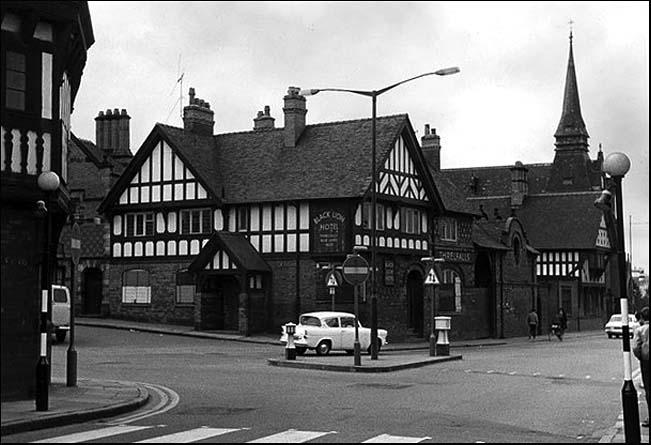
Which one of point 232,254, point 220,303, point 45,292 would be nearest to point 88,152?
point 220,303

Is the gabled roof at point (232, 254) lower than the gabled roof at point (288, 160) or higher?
lower

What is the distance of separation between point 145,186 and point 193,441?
34.8 metres

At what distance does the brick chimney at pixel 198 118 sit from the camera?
49.0 m

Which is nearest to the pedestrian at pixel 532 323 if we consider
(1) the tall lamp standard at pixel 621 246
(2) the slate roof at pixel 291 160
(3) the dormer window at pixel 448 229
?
(3) the dormer window at pixel 448 229

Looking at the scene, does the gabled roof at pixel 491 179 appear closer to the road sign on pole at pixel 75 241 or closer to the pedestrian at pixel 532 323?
the pedestrian at pixel 532 323

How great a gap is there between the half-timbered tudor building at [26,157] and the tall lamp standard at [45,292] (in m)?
0.05

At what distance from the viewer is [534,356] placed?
35.1 meters

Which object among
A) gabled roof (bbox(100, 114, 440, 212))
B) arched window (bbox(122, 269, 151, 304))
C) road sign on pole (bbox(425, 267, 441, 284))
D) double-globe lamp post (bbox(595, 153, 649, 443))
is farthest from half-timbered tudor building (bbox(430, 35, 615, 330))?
double-globe lamp post (bbox(595, 153, 649, 443))

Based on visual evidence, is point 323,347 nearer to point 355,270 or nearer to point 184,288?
point 355,270

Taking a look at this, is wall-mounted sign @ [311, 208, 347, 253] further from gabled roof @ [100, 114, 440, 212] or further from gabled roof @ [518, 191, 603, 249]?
gabled roof @ [518, 191, 603, 249]

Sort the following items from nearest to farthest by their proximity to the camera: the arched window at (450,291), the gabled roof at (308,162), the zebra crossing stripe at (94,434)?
1. the zebra crossing stripe at (94,434)
2. the gabled roof at (308,162)
3. the arched window at (450,291)

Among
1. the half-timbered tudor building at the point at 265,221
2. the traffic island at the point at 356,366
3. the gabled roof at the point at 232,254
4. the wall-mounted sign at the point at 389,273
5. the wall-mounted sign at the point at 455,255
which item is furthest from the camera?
the wall-mounted sign at the point at 455,255

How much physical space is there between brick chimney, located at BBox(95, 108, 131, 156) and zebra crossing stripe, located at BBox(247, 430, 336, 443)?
4505 centimetres

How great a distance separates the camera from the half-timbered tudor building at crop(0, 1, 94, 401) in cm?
1584
